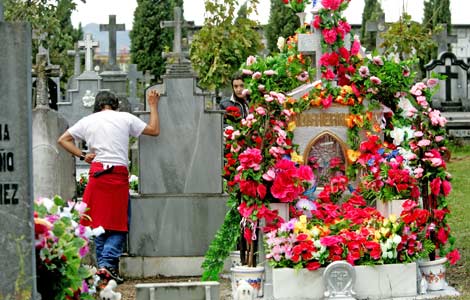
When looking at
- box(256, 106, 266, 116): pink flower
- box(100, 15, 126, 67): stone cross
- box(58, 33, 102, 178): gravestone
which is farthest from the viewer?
box(100, 15, 126, 67): stone cross

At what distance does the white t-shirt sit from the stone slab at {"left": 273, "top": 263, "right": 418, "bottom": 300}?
191cm

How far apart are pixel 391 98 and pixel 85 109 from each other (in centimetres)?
1432

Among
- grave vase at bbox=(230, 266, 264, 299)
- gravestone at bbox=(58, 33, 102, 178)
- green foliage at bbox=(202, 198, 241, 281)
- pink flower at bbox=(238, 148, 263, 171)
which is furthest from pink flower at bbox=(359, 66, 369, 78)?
gravestone at bbox=(58, 33, 102, 178)

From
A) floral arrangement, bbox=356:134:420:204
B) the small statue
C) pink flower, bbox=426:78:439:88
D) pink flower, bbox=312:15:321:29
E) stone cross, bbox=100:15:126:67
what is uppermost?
stone cross, bbox=100:15:126:67

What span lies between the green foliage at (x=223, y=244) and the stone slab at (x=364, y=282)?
88 cm

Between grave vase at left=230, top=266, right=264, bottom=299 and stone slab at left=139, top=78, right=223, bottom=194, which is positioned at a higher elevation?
stone slab at left=139, top=78, right=223, bottom=194

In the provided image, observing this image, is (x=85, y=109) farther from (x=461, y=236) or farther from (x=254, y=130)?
(x=254, y=130)

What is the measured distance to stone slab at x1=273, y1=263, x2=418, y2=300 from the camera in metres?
8.92

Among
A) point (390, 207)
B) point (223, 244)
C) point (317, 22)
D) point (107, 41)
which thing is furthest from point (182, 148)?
point (107, 41)

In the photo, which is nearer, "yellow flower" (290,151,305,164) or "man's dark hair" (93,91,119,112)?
"yellow flower" (290,151,305,164)

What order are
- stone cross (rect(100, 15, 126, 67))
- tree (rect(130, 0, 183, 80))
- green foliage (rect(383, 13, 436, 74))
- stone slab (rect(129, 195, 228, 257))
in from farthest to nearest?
tree (rect(130, 0, 183, 80)), stone cross (rect(100, 15, 126, 67)), green foliage (rect(383, 13, 436, 74)), stone slab (rect(129, 195, 228, 257))

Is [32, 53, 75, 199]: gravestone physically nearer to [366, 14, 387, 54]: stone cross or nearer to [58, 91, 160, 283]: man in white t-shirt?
[58, 91, 160, 283]: man in white t-shirt

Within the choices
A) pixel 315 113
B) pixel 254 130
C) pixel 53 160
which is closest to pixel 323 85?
pixel 315 113

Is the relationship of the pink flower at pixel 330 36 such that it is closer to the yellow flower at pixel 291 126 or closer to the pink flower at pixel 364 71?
the pink flower at pixel 364 71
